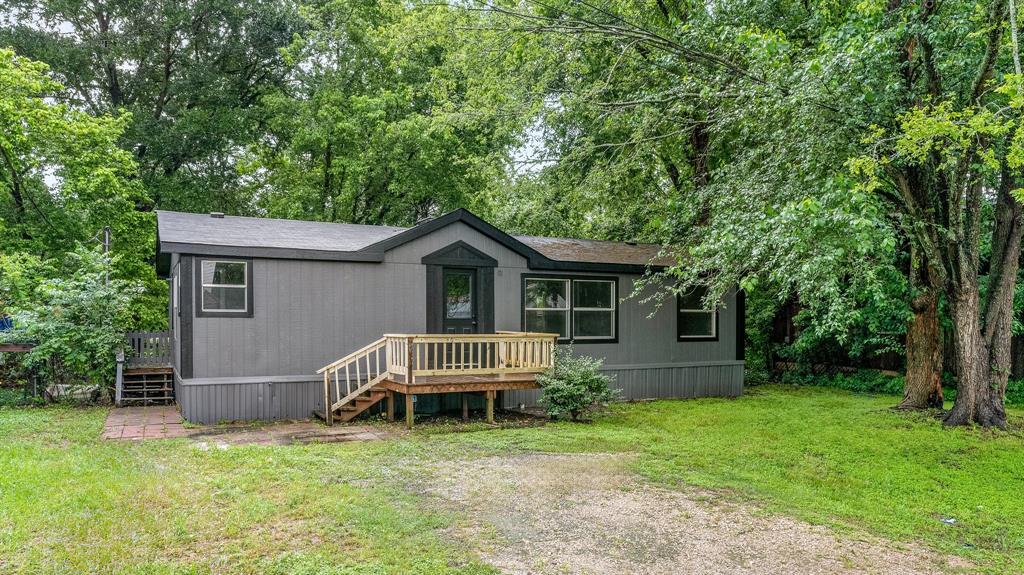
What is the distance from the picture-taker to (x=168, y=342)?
39.0 feet

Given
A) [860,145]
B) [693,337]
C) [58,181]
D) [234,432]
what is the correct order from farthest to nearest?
1. [58,181]
2. [693,337]
3. [234,432]
4. [860,145]

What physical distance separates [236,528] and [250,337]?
5213mm

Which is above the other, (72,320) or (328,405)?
(72,320)

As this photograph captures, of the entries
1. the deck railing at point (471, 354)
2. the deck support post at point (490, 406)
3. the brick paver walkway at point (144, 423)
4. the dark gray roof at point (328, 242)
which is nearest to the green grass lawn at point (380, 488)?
the brick paver walkway at point (144, 423)

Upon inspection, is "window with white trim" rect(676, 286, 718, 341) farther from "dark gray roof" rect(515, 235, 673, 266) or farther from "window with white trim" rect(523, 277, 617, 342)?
"window with white trim" rect(523, 277, 617, 342)

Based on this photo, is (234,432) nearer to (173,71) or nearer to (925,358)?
(925,358)

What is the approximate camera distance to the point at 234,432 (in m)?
8.29

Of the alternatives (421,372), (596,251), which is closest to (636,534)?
(421,372)

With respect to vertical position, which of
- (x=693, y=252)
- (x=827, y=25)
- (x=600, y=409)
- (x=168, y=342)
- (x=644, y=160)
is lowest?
(x=600, y=409)

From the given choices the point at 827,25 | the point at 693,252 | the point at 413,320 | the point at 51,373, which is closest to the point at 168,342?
the point at 51,373

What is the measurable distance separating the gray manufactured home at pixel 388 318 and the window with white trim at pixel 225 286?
0.05ft

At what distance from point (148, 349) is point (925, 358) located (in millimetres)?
13407

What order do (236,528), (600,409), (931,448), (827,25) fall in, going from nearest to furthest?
(236,528) < (931,448) < (827,25) < (600,409)

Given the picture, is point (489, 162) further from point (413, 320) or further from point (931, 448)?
point (931, 448)
